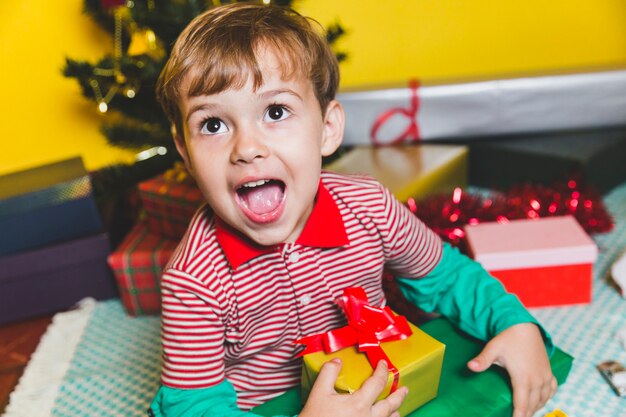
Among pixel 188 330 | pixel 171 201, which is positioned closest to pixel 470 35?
pixel 171 201

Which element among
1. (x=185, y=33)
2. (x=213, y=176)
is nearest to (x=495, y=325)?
(x=213, y=176)

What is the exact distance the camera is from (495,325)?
2.56ft

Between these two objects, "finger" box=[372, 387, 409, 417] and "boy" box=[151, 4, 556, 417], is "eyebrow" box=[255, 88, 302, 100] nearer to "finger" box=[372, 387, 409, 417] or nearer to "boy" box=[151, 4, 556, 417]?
"boy" box=[151, 4, 556, 417]

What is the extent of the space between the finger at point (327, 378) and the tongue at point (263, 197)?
0.19 m

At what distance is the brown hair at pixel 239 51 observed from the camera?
644mm

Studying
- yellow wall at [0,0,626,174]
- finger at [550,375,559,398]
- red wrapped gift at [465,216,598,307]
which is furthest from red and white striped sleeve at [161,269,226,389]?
yellow wall at [0,0,626,174]

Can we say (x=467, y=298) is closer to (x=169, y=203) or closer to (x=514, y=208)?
(x=514, y=208)

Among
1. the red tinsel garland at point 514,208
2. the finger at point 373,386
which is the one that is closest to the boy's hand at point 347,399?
the finger at point 373,386

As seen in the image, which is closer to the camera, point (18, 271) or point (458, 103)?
point (18, 271)

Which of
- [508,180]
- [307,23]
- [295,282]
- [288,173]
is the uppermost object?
[307,23]

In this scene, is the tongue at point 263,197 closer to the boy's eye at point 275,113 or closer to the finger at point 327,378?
the boy's eye at point 275,113

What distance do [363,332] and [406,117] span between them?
3.20 feet

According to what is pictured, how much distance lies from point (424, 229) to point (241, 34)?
1.24ft

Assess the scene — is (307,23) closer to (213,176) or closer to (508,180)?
(213,176)
